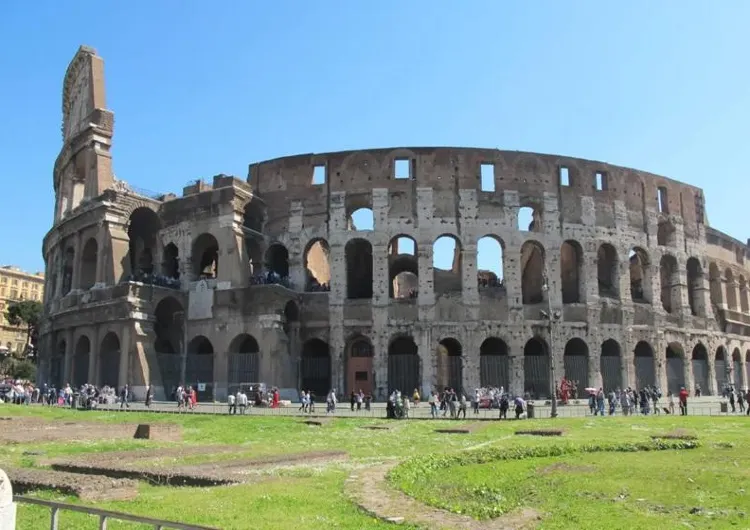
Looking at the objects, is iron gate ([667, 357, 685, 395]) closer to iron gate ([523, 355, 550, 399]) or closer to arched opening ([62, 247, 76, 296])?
iron gate ([523, 355, 550, 399])

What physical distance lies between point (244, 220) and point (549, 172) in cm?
1758

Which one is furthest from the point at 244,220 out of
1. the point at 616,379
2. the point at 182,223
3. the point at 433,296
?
the point at 616,379

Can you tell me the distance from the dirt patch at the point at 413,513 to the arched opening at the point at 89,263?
118 ft

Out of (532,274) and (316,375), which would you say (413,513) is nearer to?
(316,375)

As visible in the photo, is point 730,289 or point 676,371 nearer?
point 676,371

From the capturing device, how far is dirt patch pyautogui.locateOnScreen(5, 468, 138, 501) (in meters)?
9.06

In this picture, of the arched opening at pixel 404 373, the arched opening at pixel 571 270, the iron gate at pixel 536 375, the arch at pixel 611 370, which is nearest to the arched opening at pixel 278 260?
the arched opening at pixel 404 373

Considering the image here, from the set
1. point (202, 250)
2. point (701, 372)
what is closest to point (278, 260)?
point (202, 250)

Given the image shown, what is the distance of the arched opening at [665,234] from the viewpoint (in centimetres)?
4322

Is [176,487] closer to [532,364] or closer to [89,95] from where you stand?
[532,364]

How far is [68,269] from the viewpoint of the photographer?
147 ft

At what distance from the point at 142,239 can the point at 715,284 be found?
38.1m

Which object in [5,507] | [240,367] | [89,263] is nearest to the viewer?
[5,507]

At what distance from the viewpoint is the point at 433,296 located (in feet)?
123
